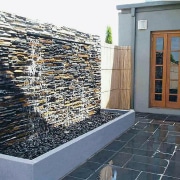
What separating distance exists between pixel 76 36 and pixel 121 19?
322 cm

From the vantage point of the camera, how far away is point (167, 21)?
7102mm

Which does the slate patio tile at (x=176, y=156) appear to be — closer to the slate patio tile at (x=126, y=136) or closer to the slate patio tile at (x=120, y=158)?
the slate patio tile at (x=120, y=158)

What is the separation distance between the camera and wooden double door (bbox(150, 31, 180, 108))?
7.22 metres

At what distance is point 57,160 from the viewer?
→ 121 inches

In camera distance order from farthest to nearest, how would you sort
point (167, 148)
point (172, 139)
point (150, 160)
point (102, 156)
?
point (172, 139) → point (167, 148) → point (102, 156) → point (150, 160)

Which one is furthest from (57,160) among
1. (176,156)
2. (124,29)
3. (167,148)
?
(124,29)

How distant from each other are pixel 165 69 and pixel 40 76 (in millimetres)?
4470

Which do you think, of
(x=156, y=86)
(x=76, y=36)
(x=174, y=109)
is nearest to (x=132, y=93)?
(x=156, y=86)

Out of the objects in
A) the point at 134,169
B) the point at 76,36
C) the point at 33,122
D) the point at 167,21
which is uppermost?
the point at 167,21

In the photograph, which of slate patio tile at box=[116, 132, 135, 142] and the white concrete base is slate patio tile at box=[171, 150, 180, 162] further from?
the white concrete base

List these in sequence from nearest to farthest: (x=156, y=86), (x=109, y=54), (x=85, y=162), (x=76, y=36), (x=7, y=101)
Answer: (x=7, y=101)
(x=85, y=162)
(x=76, y=36)
(x=109, y=54)
(x=156, y=86)

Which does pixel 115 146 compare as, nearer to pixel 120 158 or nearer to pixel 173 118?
pixel 120 158

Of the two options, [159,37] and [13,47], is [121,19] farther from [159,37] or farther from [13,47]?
[13,47]

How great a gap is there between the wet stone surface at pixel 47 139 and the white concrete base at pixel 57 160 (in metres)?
0.27
